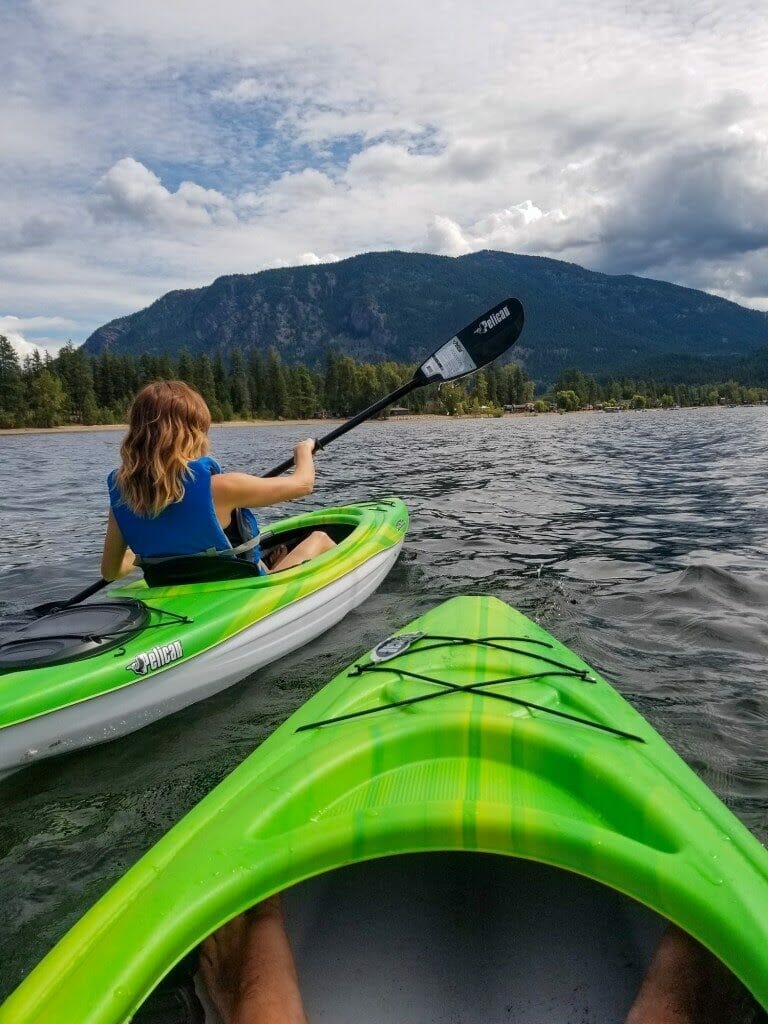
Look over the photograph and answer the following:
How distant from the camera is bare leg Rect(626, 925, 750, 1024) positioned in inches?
74.2

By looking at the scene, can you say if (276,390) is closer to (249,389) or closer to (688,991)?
(249,389)

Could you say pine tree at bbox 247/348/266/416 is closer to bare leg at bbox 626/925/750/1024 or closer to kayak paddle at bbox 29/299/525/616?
kayak paddle at bbox 29/299/525/616

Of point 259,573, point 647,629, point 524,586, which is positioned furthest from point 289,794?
point 524,586

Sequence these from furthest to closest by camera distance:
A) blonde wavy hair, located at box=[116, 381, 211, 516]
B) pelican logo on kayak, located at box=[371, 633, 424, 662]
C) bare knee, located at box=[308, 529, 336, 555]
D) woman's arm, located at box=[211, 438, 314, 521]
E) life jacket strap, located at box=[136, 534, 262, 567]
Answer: bare knee, located at box=[308, 529, 336, 555], life jacket strap, located at box=[136, 534, 262, 567], woman's arm, located at box=[211, 438, 314, 521], blonde wavy hair, located at box=[116, 381, 211, 516], pelican logo on kayak, located at box=[371, 633, 424, 662]

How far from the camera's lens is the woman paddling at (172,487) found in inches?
165

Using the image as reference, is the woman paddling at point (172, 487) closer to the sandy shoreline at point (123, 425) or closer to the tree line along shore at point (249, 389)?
the sandy shoreline at point (123, 425)

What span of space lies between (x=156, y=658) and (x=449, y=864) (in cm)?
209

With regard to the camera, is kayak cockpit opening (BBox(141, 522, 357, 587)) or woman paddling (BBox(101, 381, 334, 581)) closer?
woman paddling (BBox(101, 381, 334, 581))

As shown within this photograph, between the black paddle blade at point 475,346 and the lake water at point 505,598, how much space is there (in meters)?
2.25

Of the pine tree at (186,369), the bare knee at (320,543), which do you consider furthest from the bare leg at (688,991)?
the pine tree at (186,369)

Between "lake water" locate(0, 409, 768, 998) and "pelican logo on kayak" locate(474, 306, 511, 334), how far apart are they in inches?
105

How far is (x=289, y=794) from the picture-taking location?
2.24m

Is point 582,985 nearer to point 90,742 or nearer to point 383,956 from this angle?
point 383,956

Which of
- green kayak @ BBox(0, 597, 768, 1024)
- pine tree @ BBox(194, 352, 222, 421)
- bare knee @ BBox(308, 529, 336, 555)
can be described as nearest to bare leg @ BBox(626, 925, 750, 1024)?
green kayak @ BBox(0, 597, 768, 1024)
